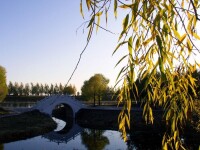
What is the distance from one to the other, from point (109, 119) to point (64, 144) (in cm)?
1807

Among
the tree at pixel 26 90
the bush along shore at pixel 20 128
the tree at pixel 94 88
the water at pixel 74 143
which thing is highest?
the tree at pixel 26 90

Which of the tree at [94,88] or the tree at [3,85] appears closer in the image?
the tree at [3,85]

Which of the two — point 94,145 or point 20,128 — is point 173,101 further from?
point 20,128

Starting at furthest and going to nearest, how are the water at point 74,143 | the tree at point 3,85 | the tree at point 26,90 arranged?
1. the tree at point 26,90
2. the tree at point 3,85
3. the water at point 74,143

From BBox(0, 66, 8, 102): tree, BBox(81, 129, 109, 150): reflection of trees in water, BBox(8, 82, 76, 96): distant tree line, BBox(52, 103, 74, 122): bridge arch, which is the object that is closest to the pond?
BBox(81, 129, 109, 150): reflection of trees in water

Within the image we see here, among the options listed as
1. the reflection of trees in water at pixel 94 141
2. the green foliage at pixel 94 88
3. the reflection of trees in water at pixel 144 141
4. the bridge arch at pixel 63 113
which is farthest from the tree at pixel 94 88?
the reflection of trees in water at pixel 144 141

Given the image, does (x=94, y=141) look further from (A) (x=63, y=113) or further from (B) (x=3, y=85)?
(A) (x=63, y=113)

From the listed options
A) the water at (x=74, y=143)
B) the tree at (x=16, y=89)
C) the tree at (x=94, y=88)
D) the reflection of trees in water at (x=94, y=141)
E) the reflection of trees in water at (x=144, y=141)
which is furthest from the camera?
the tree at (x=16, y=89)

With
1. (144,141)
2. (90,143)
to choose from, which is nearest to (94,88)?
(90,143)

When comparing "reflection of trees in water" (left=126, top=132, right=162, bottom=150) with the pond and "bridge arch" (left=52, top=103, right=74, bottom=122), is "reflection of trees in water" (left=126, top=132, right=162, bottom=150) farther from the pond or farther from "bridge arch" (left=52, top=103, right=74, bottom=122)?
"bridge arch" (left=52, top=103, right=74, bottom=122)

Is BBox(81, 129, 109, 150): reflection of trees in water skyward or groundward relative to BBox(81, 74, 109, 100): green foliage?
groundward

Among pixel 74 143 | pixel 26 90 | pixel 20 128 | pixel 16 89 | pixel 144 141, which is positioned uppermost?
pixel 16 89

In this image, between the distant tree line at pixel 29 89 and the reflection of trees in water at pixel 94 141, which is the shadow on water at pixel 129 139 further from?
the distant tree line at pixel 29 89

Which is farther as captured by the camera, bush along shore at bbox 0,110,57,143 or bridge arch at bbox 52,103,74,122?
bridge arch at bbox 52,103,74,122
